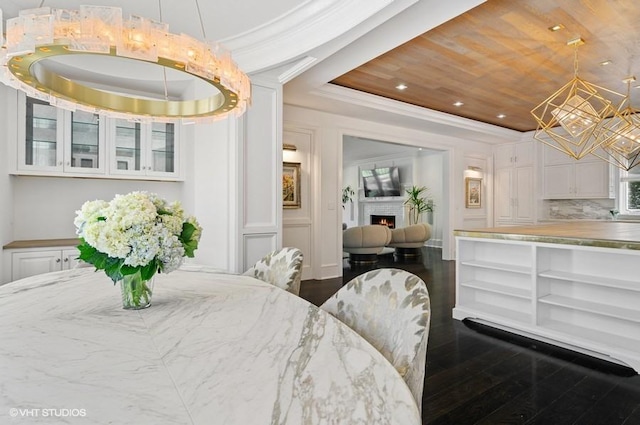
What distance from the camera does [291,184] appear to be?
4.94 meters

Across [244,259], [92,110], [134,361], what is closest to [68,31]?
[92,110]

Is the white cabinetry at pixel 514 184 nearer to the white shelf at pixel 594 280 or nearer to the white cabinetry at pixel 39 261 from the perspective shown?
the white shelf at pixel 594 280

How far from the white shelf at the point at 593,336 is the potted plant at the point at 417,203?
20.4ft

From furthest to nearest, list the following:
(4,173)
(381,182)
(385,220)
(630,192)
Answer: (385,220) < (381,182) < (630,192) < (4,173)

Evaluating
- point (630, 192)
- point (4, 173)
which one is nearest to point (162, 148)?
point (4, 173)

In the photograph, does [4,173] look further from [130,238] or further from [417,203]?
[417,203]

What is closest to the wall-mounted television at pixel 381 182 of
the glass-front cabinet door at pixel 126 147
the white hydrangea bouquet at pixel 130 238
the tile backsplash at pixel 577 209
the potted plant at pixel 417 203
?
the potted plant at pixel 417 203

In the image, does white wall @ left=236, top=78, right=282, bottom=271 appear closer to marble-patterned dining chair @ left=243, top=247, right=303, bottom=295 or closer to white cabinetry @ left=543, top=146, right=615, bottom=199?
marble-patterned dining chair @ left=243, top=247, right=303, bottom=295

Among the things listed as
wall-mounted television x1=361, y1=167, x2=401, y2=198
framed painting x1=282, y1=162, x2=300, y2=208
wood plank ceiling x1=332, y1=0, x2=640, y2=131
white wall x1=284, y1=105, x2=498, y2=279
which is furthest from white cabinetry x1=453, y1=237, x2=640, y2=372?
wall-mounted television x1=361, y1=167, x2=401, y2=198

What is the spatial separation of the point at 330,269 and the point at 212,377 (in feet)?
14.9

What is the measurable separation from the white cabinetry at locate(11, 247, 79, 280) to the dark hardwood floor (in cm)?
333

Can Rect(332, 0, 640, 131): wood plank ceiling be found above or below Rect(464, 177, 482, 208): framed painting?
above

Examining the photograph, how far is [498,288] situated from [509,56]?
2.40m

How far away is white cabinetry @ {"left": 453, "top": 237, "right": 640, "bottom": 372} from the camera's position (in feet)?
8.68
